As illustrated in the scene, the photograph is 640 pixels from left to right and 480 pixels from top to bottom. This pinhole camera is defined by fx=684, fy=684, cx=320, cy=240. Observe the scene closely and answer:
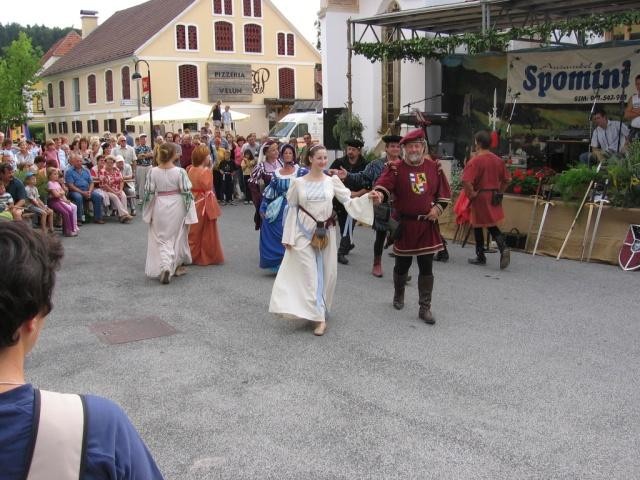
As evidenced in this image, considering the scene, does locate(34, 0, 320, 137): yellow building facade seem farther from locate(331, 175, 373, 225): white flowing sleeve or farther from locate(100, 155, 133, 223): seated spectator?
locate(331, 175, 373, 225): white flowing sleeve

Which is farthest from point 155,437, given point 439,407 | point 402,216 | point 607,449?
point 402,216

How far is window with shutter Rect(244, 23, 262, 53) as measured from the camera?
41.2 metres

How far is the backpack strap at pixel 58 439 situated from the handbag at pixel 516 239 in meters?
9.40

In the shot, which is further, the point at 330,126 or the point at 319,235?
the point at 330,126

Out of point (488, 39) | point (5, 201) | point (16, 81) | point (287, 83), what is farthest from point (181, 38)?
point (5, 201)

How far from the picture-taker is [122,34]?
140ft

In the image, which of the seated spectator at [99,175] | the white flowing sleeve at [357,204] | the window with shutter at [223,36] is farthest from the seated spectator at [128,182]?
the window with shutter at [223,36]

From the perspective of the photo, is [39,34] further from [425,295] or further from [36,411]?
[36,411]

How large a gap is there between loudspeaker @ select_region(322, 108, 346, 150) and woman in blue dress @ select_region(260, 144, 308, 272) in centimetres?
904

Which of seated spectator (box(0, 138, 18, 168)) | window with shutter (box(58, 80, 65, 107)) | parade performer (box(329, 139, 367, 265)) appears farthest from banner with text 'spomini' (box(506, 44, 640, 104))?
window with shutter (box(58, 80, 65, 107))

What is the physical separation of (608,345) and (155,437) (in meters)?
3.79

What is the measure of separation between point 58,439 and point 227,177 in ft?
51.2

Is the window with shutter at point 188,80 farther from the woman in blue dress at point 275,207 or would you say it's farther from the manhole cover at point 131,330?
the manhole cover at point 131,330

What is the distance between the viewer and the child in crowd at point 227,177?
1662 centimetres
